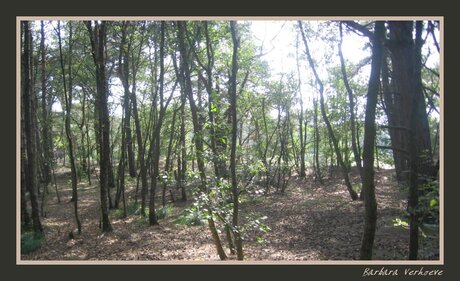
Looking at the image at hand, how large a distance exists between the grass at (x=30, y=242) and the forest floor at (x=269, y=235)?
20cm

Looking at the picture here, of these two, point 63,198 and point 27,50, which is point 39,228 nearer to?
point 27,50

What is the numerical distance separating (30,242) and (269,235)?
740 cm

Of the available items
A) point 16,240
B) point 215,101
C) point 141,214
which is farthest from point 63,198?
point 215,101

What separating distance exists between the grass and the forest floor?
20 centimetres

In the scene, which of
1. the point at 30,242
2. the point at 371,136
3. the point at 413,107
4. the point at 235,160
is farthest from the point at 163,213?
the point at 413,107

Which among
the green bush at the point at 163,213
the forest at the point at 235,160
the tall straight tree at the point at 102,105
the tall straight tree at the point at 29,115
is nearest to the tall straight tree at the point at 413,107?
the forest at the point at 235,160

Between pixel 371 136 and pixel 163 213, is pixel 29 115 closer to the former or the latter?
pixel 163 213

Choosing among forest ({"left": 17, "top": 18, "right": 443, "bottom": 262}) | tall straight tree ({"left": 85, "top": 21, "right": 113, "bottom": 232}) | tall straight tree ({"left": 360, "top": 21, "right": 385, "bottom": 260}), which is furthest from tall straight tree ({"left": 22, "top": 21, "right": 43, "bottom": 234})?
tall straight tree ({"left": 360, "top": 21, "right": 385, "bottom": 260})

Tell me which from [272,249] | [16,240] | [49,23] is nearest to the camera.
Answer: [16,240]

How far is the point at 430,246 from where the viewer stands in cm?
697

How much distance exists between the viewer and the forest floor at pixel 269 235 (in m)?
9.23

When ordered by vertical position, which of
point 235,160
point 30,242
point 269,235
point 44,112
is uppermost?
point 44,112

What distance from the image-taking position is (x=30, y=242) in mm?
10547

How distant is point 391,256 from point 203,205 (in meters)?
4.44
